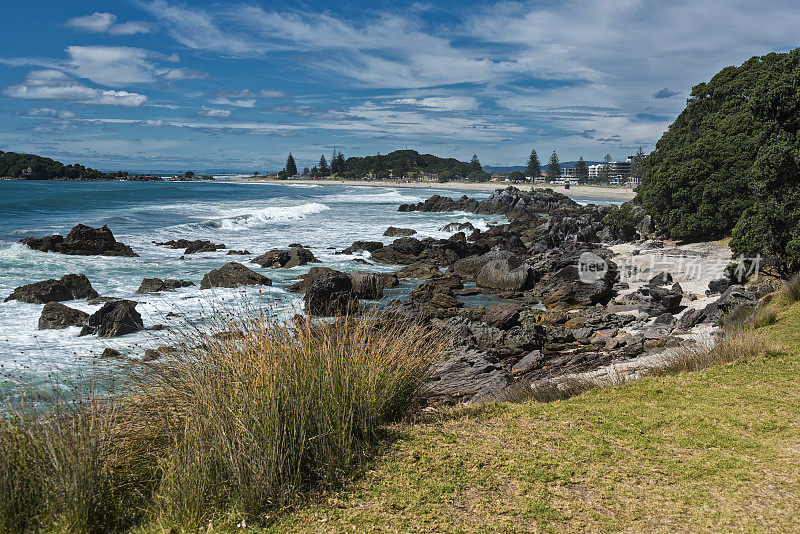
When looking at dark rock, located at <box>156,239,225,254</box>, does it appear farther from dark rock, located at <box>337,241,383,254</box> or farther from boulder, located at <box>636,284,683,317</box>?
boulder, located at <box>636,284,683,317</box>

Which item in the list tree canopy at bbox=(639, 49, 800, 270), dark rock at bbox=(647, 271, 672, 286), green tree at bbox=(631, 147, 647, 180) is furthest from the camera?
green tree at bbox=(631, 147, 647, 180)

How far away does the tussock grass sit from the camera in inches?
156

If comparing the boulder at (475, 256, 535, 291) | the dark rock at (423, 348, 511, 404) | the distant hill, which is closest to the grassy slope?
the dark rock at (423, 348, 511, 404)

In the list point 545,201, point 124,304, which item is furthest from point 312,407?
point 545,201

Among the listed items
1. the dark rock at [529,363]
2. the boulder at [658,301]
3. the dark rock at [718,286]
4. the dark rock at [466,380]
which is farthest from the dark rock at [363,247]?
the dark rock at [466,380]

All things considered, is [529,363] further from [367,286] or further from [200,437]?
[367,286]

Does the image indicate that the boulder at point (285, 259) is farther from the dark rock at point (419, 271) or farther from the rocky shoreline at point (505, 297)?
the dark rock at point (419, 271)

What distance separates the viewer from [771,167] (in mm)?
14836

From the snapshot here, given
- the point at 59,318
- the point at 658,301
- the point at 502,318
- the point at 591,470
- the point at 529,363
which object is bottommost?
the point at 529,363

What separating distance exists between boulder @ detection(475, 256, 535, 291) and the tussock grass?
17239mm

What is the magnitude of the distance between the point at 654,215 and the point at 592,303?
54.4 ft

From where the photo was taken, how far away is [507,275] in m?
22.6

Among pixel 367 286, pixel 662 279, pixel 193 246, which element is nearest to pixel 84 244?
pixel 193 246

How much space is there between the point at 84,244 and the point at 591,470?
28.2 metres
